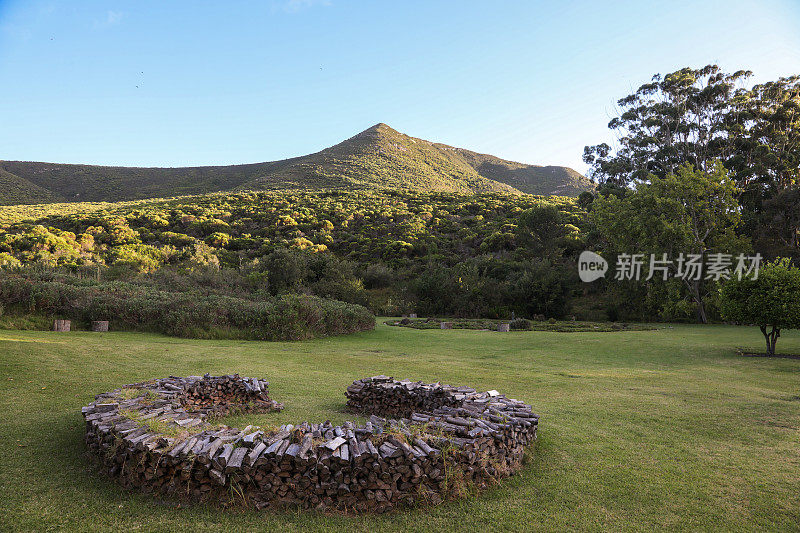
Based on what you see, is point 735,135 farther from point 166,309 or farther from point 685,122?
point 166,309

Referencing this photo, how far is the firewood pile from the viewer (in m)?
4.32

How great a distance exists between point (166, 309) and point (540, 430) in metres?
14.8

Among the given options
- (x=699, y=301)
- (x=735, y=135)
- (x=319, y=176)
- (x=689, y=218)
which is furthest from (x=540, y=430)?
(x=319, y=176)

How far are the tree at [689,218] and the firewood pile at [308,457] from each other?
27762mm

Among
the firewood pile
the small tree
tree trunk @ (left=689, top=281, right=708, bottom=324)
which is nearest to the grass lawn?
the firewood pile

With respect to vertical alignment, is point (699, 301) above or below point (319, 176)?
below

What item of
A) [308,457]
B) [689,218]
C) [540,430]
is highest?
[689,218]

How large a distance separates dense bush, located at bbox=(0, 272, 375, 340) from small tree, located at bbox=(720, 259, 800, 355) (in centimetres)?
1513

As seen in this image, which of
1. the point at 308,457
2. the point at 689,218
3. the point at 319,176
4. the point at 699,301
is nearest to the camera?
the point at 308,457

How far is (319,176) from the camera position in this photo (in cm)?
7106

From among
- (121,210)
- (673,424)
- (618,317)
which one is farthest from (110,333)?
(121,210)

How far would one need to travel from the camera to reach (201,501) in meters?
4.29

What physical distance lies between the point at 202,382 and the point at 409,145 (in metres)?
88.8

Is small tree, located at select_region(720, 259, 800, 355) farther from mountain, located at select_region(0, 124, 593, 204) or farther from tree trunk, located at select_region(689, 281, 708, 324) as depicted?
mountain, located at select_region(0, 124, 593, 204)
